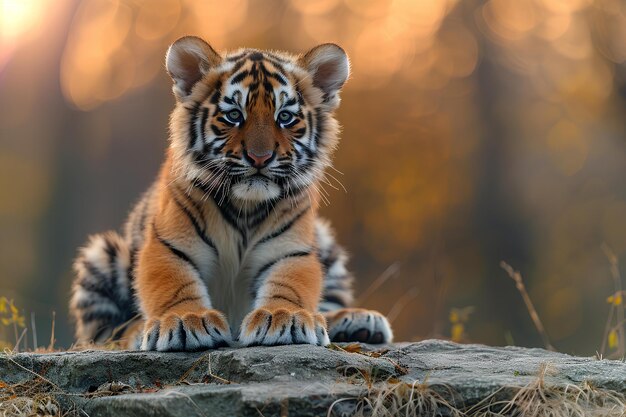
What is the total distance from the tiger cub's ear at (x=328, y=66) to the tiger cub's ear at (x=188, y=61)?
1.69 feet

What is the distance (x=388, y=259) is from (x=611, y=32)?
649 cm

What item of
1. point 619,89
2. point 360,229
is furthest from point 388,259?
point 619,89

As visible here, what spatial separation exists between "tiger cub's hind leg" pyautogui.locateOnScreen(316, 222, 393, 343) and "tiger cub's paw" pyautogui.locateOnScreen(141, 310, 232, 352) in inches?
47.7

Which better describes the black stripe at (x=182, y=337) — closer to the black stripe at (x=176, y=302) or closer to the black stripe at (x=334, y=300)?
the black stripe at (x=176, y=302)

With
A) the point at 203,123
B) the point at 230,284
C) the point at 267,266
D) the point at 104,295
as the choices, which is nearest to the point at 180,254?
the point at 230,284

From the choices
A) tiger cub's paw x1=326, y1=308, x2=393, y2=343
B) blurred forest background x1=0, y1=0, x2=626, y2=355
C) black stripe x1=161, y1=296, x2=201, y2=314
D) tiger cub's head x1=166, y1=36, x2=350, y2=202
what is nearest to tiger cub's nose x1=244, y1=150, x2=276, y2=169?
tiger cub's head x1=166, y1=36, x2=350, y2=202

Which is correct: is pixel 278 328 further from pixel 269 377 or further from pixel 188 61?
pixel 188 61

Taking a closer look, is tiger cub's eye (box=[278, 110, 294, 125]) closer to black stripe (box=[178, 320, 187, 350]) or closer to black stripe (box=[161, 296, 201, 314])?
black stripe (box=[161, 296, 201, 314])

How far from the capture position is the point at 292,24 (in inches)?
706

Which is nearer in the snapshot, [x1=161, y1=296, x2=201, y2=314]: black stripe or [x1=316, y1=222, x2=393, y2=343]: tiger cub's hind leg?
[x1=161, y1=296, x2=201, y2=314]: black stripe

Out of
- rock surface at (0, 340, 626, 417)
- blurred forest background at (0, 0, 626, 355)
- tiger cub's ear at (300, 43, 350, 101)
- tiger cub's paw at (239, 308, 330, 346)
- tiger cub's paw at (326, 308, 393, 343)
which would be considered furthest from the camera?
blurred forest background at (0, 0, 626, 355)

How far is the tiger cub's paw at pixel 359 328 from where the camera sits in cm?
493

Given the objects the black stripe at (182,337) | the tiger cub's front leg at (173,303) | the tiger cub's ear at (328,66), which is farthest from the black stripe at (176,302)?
the tiger cub's ear at (328,66)

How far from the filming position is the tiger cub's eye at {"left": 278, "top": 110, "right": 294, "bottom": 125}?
14.2ft
